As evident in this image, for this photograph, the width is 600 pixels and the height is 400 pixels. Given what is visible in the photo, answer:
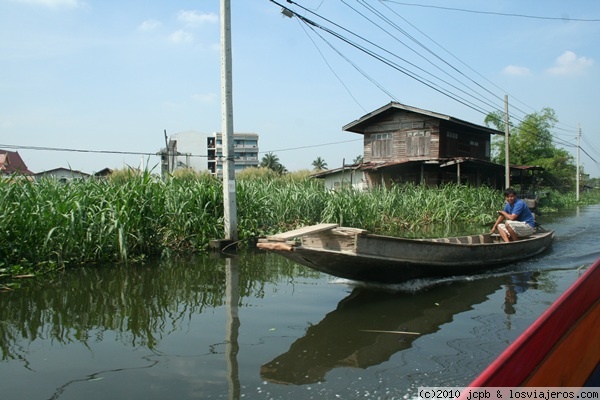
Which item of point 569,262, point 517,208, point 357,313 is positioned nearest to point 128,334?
point 357,313

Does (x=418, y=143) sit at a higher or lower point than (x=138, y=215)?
higher

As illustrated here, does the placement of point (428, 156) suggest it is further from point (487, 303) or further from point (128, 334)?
point (128, 334)

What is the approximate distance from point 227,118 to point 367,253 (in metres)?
5.18

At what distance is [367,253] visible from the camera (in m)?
5.35

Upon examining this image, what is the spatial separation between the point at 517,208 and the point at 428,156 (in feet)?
47.2

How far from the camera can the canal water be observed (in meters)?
3.38

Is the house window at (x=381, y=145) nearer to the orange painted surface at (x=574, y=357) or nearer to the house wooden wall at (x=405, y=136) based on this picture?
the house wooden wall at (x=405, y=136)

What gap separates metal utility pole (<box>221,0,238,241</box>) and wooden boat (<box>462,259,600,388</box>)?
7.52 meters

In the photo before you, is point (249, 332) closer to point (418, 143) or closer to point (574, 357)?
point (574, 357)

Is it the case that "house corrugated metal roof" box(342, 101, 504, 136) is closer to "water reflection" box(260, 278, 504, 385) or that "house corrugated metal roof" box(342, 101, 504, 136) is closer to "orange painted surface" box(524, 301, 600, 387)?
"water reflection" box(260, 278, 504, 385)

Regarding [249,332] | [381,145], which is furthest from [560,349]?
[381,145]

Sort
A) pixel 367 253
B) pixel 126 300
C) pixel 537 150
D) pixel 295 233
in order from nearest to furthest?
pixel 295 233 → pixel 367 253 → pixel 126 300 → pixel 537 150

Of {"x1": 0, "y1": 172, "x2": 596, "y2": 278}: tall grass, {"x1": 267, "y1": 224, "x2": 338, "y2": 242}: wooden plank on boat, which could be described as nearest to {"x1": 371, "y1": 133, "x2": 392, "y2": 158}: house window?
{"x1": 0, "y1": 172, "x2": 596, "y2": 278}: tall grass

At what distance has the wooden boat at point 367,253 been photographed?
5160 millimetres
